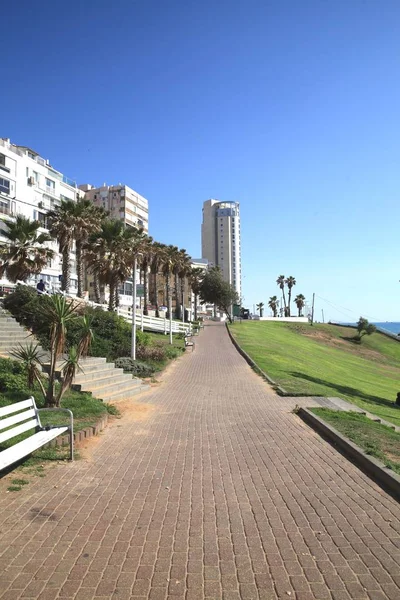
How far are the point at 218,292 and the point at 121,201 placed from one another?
122ft

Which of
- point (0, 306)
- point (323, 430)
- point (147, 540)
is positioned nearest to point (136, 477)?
point (147, 540)

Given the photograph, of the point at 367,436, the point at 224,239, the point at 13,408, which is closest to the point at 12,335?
the point at 13,408

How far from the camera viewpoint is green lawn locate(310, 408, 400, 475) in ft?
22.6

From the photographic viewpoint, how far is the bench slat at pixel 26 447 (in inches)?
206

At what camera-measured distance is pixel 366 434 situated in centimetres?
844

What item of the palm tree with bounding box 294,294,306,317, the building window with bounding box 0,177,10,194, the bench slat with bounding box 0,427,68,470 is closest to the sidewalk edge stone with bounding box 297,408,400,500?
the bench slat with bounding box 0,427,68,470

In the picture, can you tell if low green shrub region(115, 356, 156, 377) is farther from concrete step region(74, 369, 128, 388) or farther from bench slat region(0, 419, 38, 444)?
bench slat region(0, 419, 38, 444)

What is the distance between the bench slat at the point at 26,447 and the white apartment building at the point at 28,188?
112 feet

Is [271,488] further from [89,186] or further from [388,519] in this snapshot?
[89,186]

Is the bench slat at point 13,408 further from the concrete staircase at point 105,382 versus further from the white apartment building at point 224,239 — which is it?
the white apartment building at point 224,239

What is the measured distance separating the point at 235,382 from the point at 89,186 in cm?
9610

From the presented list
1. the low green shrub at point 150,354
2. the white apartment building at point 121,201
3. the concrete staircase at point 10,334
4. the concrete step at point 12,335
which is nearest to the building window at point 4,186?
the concrete staircase at point 10,334

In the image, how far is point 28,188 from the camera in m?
46.6

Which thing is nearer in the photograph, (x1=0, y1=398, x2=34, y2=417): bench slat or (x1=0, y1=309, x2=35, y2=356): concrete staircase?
(x1=0, y1=398, x2=34, y2=417): bench slat
